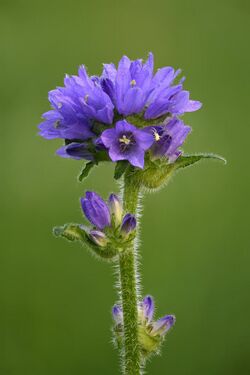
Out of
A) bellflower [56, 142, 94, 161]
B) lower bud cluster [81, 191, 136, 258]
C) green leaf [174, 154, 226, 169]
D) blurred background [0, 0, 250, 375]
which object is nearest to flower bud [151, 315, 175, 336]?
lower bud cluster [81, 191, 136, 258]

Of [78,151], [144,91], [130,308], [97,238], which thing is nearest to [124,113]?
[144,91]

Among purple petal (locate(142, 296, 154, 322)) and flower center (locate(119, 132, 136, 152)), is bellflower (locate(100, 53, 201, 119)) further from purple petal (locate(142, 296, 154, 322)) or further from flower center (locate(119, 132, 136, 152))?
purple petal (locate(142, 296, 154, 322))

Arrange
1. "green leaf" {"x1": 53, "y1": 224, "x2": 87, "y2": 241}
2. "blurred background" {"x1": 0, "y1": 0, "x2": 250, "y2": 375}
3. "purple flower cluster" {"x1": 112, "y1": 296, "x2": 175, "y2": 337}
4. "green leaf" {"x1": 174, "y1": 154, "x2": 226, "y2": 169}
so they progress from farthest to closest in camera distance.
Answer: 1. "blurred background" {"x1": 0, "y1": 0, "x2": 250, "y2": 375}
2. "purple flower cluster" {"x1": 112, "y1": 296, "x2": 175, "y2": 337}
3. "green leaf" {"x1": 174, "y1": 154, "x2": 226, "y2": 169}
4. "green leaf" {"x1": 53, "y1": 224, "x2": 87, "y2": 241}

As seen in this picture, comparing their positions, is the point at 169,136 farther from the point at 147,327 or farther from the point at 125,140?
the point at 147,327

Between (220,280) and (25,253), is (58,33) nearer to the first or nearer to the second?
(25,253)

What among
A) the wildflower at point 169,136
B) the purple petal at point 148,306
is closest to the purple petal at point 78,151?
the wildflower at point 169,136

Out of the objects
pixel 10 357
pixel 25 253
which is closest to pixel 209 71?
pixel 25 253

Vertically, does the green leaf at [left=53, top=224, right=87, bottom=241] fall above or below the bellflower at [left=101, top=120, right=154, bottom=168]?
below
